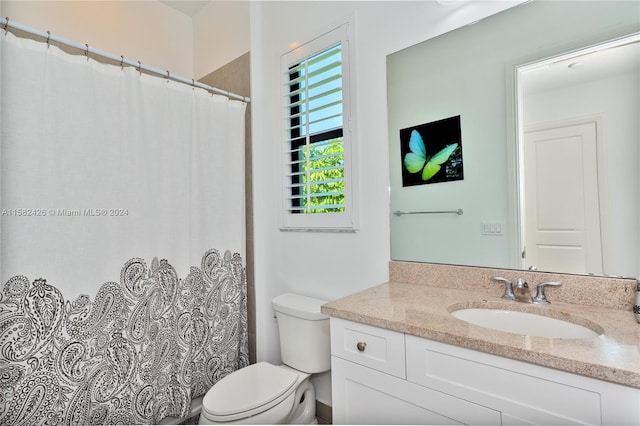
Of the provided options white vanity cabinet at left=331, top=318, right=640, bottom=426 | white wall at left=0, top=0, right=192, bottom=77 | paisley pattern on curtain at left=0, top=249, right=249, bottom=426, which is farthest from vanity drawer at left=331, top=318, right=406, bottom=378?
white wall at left=0, top=0, right=192, bottom=77

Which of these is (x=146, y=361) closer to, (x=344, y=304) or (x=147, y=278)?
(x=147, y=278)

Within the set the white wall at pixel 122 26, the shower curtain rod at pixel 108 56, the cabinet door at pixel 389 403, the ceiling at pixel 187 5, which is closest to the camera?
the cabinet door at pixel 389 403

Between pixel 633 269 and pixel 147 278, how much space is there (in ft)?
6.32

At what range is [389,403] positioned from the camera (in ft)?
3.39

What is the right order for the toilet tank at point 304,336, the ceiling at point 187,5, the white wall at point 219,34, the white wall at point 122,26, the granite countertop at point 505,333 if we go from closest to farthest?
the granite countertop at point 505,333
the toilet tank at point 304,336
the white wall at point 122,26
the white wall at point 219,34
the ceiling at point 187,5

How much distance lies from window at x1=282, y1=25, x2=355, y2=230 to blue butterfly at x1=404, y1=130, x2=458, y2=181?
312mm

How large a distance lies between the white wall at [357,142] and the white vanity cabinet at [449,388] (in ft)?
1.76

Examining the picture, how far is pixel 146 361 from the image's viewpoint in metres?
A: 1.58

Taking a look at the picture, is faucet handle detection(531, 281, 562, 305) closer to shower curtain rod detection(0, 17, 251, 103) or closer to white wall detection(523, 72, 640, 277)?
white wall detection(523, 72, 640, 277)

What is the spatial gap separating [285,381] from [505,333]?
1025 mm

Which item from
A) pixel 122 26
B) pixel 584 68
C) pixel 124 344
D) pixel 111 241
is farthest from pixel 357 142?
pixel 122 26

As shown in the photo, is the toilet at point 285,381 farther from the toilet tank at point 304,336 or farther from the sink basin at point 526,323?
the sink basin at point 526,323

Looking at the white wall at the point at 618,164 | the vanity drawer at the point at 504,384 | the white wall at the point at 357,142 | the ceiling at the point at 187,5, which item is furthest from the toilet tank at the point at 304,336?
the ceiling at the point at 187,5

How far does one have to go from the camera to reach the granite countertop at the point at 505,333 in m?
0.72
